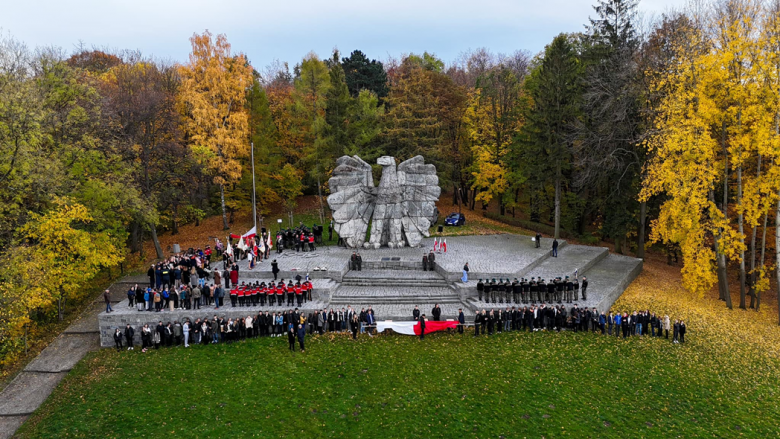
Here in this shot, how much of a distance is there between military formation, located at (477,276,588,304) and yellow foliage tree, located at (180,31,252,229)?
20.3m

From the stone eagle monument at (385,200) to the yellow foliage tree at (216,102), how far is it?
999cm

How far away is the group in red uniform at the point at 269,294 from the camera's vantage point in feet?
61.6

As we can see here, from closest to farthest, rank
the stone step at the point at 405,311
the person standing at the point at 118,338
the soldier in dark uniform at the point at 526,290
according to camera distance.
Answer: the person standing at the point at 118,338, the stone step at the point at 405,311, the soldier in dark uniform at the point at 526,290

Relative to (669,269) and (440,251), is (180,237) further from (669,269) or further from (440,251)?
(669,269)

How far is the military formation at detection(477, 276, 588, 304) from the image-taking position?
64.1ft

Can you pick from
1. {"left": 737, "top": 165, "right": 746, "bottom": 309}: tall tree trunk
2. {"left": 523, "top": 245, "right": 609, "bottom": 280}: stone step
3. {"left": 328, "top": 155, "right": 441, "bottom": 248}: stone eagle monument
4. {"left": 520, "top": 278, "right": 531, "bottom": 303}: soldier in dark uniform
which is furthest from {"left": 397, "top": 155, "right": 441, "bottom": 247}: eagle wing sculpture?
{"left": 737, "top": 165, "right": 746, "bottom": 309}: tall tree trunk

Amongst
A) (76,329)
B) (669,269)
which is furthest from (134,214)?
(669,269)

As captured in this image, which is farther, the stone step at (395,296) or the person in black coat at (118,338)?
the stone step at (395,296)

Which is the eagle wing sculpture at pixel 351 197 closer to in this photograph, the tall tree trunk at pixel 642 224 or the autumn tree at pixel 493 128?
the autumn tree at pixel 493 128

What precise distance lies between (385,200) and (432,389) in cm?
1460

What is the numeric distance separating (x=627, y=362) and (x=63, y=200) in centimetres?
2312

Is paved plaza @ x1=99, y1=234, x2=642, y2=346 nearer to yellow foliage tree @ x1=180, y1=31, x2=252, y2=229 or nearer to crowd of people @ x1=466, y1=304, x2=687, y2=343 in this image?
crowd of people @ x1=466, y1=304, x2=687, y2=343

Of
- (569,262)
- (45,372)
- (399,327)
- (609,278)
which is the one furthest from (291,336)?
(569,262)

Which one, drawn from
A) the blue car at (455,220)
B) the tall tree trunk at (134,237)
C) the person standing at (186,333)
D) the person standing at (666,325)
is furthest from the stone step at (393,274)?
the tall tree trunk at (134,237)
